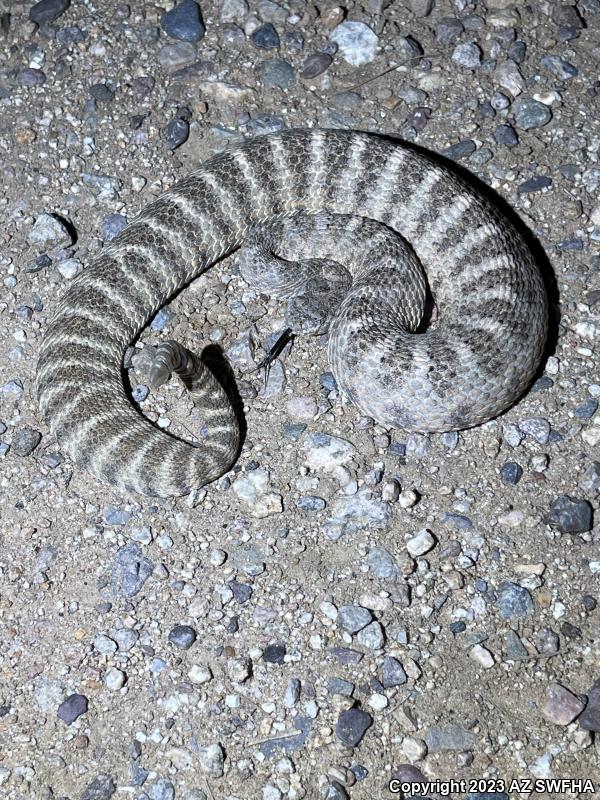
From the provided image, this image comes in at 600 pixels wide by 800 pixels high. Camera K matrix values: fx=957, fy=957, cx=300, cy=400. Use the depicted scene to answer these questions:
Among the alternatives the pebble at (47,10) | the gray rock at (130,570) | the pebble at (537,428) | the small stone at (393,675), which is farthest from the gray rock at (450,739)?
the pebble at (47,10)

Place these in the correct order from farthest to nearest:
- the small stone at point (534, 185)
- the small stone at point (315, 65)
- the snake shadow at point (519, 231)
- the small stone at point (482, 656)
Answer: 1. the small stone at point (315, 65)
2. the small stone at point (534, 185)
3. the snake shadow at point (519, 231)
4. the small stone at point (482, 656)

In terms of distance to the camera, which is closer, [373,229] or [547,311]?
[547,311]

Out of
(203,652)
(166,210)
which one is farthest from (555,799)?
(166,210)

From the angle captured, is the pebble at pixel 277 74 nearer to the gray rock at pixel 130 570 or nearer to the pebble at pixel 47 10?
the pebble at pixel 47 10

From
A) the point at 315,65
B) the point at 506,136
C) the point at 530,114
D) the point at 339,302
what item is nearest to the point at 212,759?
the point at 339,302

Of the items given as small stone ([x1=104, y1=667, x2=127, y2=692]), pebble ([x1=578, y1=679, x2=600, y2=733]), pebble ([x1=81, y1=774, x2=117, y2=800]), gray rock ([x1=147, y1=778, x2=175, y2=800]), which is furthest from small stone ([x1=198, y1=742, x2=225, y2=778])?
pebble ([x1=578, y1=679, x2=600, y2=733])

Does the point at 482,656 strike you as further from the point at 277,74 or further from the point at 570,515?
the point at 277,74

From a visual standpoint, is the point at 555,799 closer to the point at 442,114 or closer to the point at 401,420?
the point at 401,420
